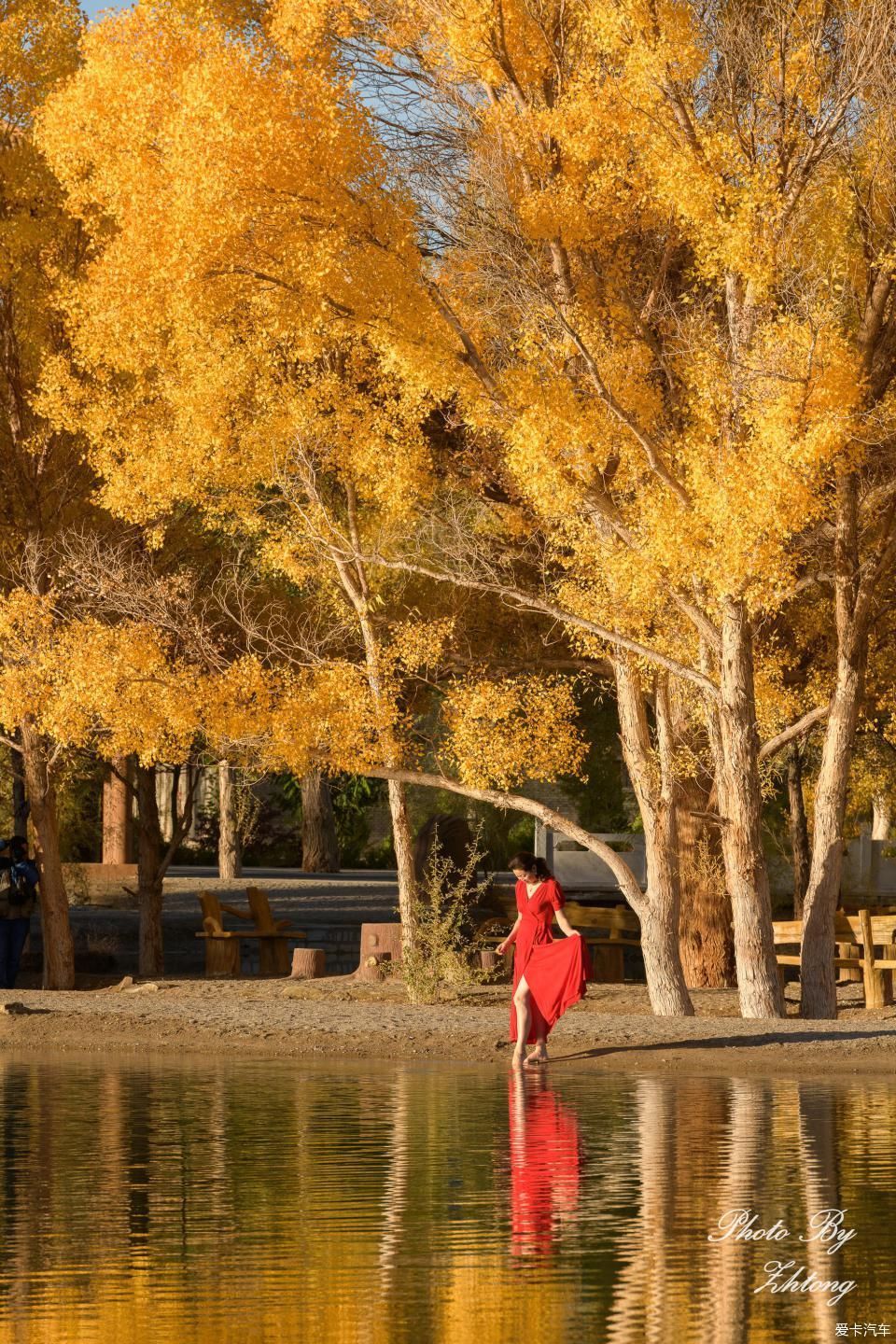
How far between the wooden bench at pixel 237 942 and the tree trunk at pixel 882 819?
16.5 m

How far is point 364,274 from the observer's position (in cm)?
1978

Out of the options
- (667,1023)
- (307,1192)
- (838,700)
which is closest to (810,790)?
(838,700)

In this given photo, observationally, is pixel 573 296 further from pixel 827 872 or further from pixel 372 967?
pixel 372 967

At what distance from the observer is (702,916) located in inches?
1035

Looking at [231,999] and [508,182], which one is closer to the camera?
[508,182]

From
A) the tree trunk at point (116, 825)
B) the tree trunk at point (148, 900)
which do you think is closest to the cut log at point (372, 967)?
the tree trunk at point (148, 900)

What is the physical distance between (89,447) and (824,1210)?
17.8m

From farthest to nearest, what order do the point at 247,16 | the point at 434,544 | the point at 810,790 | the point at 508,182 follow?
the point at 810,790
the point at 247,16
the point at 434,544
the point at 508,182

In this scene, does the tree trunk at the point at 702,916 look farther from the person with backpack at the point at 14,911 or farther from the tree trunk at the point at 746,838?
the person with backpack at the point at 14,911

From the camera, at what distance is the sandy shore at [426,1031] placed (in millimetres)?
16734

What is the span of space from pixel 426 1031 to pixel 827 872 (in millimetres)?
5220

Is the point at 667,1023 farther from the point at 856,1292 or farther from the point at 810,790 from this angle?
the point at 810,790

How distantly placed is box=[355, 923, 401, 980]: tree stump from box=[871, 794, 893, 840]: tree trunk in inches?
735

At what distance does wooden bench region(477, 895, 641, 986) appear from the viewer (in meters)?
25.9
